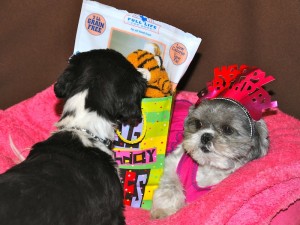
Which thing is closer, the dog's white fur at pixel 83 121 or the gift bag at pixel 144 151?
the dog's white fur at pixel 83 121

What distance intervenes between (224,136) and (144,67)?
59cm

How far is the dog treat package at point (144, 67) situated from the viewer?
285 cm

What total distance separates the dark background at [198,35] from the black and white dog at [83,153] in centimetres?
80

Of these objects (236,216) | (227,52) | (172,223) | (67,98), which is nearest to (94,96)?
(67,98)

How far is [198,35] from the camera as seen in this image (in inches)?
129

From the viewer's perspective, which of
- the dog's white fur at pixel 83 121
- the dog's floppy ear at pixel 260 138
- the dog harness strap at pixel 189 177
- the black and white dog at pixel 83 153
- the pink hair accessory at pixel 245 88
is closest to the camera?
the black and white dog at pixel 83 153

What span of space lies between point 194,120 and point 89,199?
845 millimetres

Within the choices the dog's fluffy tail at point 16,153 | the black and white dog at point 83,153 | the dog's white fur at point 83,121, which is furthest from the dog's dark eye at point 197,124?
the dog's fluffy tail at point 16,153

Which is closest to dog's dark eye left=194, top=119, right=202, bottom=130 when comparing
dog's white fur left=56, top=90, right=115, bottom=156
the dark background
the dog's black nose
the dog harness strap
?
the dog's black nose

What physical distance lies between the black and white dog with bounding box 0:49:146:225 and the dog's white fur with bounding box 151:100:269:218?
0.34 m

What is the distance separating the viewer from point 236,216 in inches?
98.6

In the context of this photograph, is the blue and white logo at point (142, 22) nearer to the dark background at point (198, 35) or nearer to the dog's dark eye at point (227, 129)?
the dark background at point (198, 35)

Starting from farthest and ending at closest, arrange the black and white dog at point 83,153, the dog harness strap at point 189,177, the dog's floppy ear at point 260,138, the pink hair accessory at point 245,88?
the dog harness strap at point 189,177
the dog's floppy ear at point 260,138
the pink hair accessory at point 245,88
the black and white dog at point 83,153

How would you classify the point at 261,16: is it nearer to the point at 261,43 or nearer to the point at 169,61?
the point at 261,43
